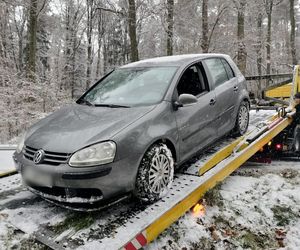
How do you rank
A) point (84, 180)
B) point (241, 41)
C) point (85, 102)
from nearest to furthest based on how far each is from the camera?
point (84, 180)
point (85, 102)
point (241, 41)

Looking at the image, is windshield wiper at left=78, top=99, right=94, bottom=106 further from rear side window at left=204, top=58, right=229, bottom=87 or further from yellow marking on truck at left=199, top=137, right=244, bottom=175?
rear side window at left=204, top=58, right=229, bottom=87

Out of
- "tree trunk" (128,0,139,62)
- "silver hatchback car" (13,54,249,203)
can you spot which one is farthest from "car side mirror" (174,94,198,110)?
"tree trunk" (128,0,139,62)

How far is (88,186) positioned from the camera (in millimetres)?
2992

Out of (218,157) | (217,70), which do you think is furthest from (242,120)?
(218,157)

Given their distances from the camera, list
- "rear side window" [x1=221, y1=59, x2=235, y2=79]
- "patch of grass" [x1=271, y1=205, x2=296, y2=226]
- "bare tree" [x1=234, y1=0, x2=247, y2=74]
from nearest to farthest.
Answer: "patch of grass" [x1=271, y1=205, x2=296, y2=226], "rear side window" [x1=221, y1=59, x2=235, y2=79], "bare tree" [x1=234, y1=0, x2=247, y2=74]

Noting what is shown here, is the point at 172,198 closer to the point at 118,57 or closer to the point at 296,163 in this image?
the point at 296,163

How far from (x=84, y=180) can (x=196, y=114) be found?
1859mm

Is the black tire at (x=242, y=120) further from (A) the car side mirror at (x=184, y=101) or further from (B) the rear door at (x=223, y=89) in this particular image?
(A) the car side mirror at (x=184, y=101)

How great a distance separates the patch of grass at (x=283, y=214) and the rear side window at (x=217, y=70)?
1980mm

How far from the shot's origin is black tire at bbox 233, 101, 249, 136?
5.53 m

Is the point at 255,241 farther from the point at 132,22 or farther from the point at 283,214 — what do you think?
the point at 132,22

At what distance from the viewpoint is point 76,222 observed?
3.24 metres

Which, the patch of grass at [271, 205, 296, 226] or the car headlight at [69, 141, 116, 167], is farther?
the patch of grass at [271, 205, 296, 226]

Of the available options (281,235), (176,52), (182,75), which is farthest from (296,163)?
(176,52)
